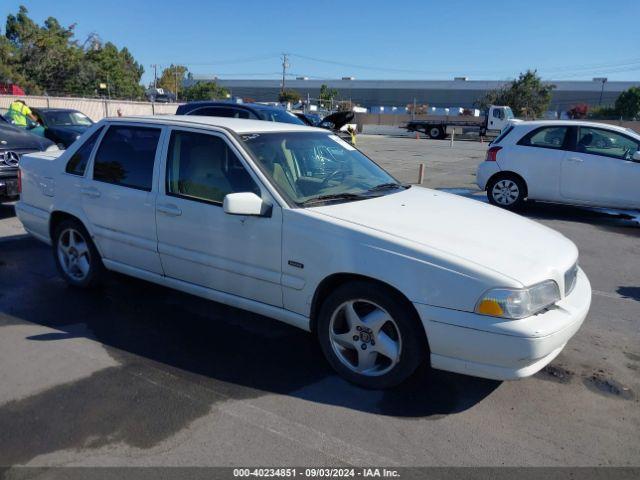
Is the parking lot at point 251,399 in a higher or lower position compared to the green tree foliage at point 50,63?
lower

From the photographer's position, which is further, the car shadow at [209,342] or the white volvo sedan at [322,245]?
the car shadow at [209,342]

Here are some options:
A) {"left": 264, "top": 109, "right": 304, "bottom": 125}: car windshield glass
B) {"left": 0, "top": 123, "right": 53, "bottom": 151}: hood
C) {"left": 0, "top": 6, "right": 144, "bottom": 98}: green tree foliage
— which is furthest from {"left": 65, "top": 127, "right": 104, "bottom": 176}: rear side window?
{"left": 0, "top": 6, "right": 144, "bottom": 98}: green tree foliage

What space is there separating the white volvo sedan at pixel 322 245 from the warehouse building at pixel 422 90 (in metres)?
82.9

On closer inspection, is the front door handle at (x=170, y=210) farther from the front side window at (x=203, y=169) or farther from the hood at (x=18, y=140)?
the hood at (x=18, y=140)

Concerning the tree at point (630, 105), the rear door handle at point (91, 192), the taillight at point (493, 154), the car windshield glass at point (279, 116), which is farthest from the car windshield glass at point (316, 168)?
the tree at point (630, 105)

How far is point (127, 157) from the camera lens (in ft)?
15.6

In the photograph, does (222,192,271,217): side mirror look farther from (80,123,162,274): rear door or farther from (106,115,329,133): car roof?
(80,123,162,274): rear door

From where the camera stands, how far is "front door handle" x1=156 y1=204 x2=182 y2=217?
425cm

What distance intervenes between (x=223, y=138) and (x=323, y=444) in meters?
2.33

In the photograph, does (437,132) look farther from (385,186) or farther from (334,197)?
(334,197)

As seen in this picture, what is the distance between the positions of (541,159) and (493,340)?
7308 mm

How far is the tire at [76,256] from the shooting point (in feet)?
16.7

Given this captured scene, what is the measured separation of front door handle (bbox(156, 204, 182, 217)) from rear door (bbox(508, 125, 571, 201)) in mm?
7253

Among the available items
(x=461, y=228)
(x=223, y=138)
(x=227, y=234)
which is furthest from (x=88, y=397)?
(x=461, y=228)
